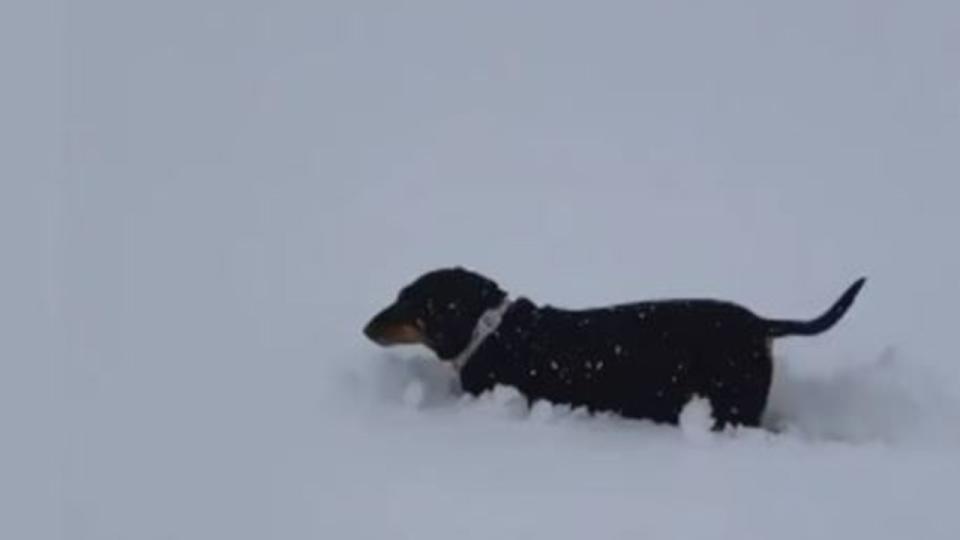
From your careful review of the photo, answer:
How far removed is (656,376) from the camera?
14.4 ft

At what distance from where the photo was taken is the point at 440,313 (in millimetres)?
4609

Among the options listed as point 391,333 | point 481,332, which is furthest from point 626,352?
point 391,333

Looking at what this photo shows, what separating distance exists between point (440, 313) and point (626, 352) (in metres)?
0.59

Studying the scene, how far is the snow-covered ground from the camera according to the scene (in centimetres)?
388

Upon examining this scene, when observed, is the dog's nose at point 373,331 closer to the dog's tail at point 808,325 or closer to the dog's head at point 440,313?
the dog's head at point 440,313

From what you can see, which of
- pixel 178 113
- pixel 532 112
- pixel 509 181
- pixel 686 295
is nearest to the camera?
pixel 686 295

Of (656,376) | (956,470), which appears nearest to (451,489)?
(656,376)

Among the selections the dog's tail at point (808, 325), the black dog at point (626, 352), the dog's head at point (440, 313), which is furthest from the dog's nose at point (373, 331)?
the dog's tail at point (808, 325)

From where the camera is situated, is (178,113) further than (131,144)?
Yes

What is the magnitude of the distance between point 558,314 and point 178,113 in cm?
486

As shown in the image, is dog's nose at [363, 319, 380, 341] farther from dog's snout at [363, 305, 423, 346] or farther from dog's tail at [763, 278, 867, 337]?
dog's tail at [763, 278, 867, 337]

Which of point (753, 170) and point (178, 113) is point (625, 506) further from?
point (178, 113)

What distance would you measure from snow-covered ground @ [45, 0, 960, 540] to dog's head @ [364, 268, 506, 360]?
0.47ft

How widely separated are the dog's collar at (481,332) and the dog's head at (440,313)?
0.01 meters
